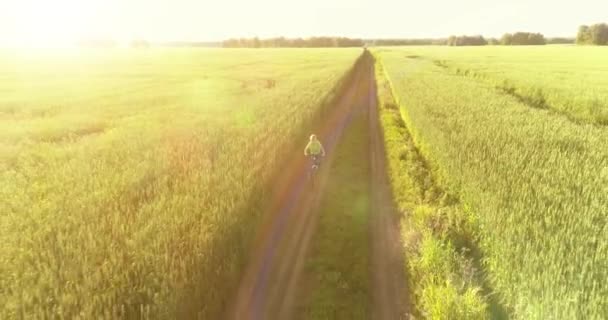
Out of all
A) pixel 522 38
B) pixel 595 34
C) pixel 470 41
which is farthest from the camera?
pixel 470 41

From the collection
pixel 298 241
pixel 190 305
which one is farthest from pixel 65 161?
pixel 190 305

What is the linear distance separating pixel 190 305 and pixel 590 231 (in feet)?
21.1

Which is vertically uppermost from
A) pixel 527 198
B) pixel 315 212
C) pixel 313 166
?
pixel 527 198

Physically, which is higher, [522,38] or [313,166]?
[522,38]

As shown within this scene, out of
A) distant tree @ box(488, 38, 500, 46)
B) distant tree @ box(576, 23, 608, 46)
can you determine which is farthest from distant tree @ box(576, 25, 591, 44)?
distant tree @ box(488, 38, 500, 46)

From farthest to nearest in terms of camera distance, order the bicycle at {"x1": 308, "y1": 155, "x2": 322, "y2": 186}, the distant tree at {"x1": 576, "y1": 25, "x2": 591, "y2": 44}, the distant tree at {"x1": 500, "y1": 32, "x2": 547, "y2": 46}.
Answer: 1. the distant tree at {"x1": 500, "y1": 32, "x2": 547, "y2": 46}
2. the distant tree at {"x1": 576, "y1": 25, "x2": 591, "y2": 44}
3. the bicycle at {"x1": 308, "y1": 155, "x2": 322, "y2": 186}

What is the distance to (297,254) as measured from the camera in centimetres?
822

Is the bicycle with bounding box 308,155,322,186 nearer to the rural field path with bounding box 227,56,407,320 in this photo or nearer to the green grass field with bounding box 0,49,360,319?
the rural field path with bounding box 227,56,407,320

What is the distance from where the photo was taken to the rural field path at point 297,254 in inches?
261

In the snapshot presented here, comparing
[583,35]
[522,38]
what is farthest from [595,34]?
[522,38]

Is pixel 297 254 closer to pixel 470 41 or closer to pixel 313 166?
pixel 313 166

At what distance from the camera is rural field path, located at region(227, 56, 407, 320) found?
6.62 m

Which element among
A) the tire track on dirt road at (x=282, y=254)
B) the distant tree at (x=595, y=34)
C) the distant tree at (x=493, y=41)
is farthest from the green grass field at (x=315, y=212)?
the distant tree at (x=493, y=41)

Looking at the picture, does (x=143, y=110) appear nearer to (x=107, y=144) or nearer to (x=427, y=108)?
(x=107, y=144)
